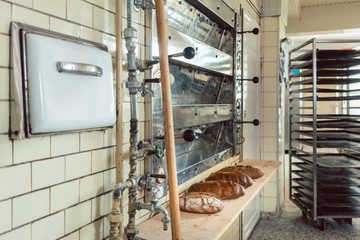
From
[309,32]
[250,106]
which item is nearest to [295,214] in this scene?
[250,106]

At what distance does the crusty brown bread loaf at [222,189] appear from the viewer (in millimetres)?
1968

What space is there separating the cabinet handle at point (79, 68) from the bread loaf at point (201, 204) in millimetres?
924

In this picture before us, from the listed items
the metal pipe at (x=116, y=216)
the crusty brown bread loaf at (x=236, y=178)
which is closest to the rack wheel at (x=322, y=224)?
the crusty brown bread loaf at (x=236, y=178)

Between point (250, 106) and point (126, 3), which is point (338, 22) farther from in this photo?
point (126, 3)

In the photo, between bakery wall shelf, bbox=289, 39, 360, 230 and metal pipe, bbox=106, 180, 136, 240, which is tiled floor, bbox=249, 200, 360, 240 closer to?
bakery wall shelf, bbox=289, 39, 360, 230

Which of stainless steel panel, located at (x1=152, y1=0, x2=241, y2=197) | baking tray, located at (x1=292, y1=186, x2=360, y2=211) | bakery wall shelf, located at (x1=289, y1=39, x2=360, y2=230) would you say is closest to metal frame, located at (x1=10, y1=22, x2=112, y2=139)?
stainless steel panel, located at (x1=152, y1=0, x2=241, y2=197)

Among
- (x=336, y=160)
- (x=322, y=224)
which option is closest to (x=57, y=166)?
(x=322, y=224)

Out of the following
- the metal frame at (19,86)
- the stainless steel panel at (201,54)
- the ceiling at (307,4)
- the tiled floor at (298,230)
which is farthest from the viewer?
the ceiling at (307,4)

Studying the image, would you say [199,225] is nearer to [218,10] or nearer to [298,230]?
[218,10]

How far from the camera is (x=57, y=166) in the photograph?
1.11 meters

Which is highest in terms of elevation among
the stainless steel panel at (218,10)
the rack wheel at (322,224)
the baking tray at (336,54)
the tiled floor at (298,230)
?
the stainless steel panel at (218,10)

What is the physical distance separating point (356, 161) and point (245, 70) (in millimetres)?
1823

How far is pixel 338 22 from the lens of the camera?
634cm

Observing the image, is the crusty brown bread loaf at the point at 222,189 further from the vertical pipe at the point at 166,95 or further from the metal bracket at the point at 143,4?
the metal bracket at the point at 143,4
